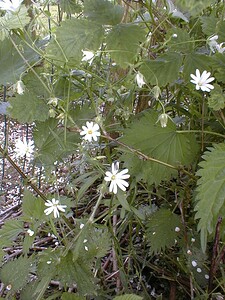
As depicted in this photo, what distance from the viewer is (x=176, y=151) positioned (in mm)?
813

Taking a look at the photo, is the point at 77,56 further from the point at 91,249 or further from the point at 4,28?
the point at 91,249

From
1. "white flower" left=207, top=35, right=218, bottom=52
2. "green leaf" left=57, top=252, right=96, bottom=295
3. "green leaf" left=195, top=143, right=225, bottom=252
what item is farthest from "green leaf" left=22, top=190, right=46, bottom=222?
"white flower" left=207, top=35, right=218, bottom=52

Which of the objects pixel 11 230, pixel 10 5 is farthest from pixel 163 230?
pixel 10 5

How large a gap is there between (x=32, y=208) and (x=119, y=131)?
228 mm

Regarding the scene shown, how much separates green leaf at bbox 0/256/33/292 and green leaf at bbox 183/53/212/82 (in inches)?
19.0

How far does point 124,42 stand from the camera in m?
0.77

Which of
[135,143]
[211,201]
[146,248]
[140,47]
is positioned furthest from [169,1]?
[146,248]

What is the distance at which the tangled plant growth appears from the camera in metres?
0.72

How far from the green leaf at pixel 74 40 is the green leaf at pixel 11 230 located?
0.33 metres

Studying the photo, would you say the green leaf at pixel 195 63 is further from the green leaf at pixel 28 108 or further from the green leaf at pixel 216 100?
the green leaf at pixel 28 108

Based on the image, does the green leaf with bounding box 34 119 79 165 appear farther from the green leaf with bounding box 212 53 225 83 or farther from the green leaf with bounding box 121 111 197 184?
the green leaf with bounding box 212 53 225 83

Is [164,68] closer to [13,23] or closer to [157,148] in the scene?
[157,148]

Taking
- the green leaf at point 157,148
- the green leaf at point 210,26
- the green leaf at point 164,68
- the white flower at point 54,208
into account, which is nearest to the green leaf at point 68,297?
the white flower at point 54,208

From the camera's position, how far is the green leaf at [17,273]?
91 cm
